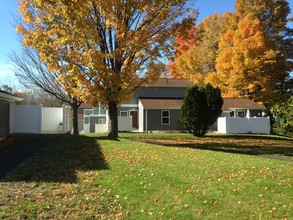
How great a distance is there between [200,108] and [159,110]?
9.12 meters

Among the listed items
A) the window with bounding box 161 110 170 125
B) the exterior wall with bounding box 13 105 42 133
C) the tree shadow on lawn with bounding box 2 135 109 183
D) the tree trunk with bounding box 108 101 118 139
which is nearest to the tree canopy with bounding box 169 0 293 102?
the window with bounding box 161 110 170 125

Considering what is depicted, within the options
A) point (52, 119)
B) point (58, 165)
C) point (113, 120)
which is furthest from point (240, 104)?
point (58, 165)

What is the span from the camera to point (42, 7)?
59.2ft

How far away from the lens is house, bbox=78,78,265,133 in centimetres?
3453

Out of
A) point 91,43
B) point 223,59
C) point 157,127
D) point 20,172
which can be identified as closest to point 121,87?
point 91,43

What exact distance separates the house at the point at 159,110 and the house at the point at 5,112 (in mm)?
11142

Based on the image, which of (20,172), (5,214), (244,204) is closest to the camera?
(5,214)

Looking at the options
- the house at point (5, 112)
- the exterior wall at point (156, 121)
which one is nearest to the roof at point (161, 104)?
the exterior wall at point (156, 121)

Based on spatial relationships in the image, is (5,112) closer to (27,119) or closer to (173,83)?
(27,119)

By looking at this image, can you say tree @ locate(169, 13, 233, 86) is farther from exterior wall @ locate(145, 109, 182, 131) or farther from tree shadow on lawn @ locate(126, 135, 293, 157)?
tree shadow on lawn @ locate(126, 135, 293, 157)

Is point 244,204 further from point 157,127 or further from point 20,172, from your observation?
point 157,127

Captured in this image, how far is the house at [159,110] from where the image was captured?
113 feet

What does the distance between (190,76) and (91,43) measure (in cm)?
2708

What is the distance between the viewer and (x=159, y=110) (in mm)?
34750
